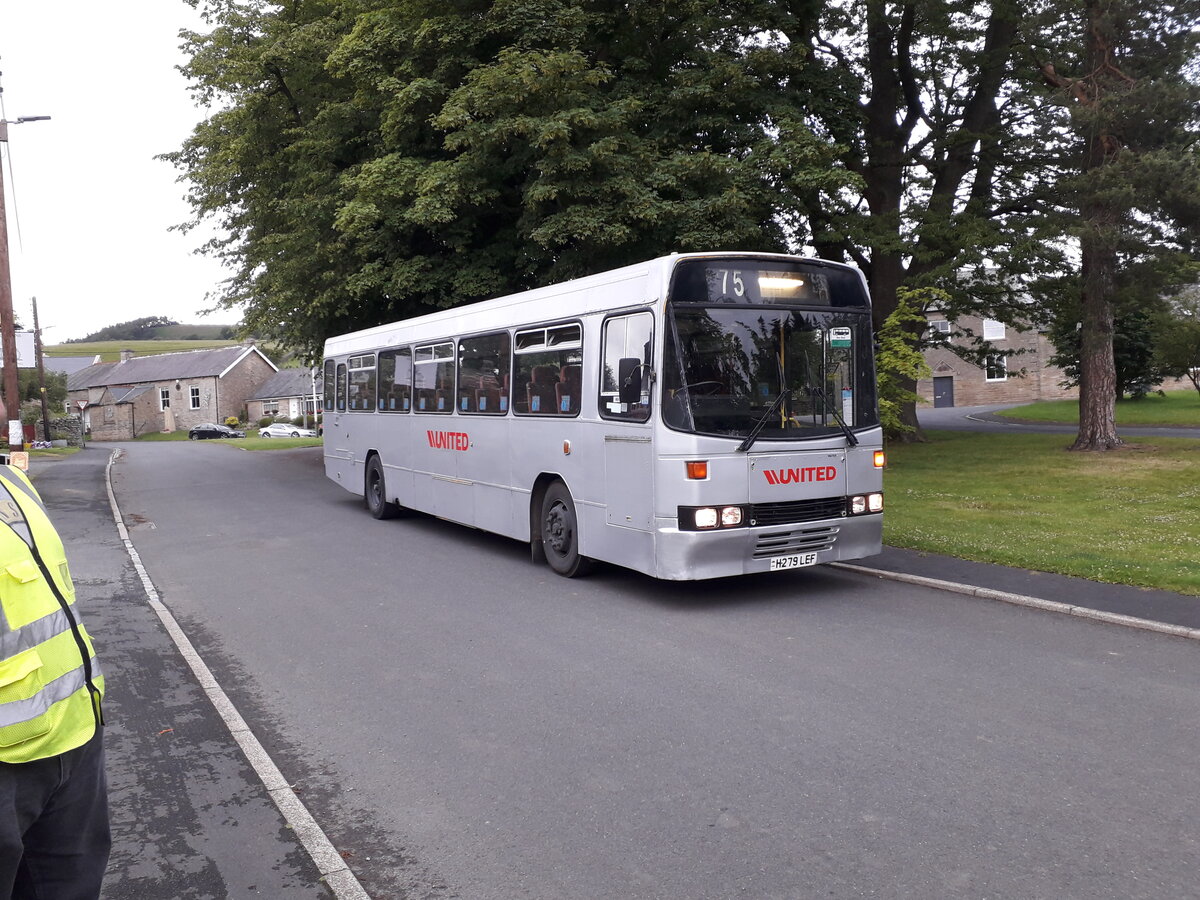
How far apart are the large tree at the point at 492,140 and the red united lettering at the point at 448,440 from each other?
5215 millimetres

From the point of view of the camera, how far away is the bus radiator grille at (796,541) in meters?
8.88

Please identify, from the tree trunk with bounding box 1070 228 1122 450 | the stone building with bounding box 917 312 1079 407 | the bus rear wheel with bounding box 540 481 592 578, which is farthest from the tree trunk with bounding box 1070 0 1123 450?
the stone building with bounding box 917 312 1079 407

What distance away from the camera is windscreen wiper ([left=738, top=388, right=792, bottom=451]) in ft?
28.5

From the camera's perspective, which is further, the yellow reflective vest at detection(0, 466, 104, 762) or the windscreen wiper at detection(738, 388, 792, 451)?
the windscreen wiper at detection(738, 388, 792, 451)

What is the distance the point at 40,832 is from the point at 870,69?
84.8 feet

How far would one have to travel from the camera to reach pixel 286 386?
9050cm

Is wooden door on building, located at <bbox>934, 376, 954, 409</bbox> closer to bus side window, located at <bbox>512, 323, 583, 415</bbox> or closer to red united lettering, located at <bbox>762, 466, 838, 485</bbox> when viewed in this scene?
bus side window, located at <bbox>512, 323, 583, 415</bbox>

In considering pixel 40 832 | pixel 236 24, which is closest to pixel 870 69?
pixel 236 24

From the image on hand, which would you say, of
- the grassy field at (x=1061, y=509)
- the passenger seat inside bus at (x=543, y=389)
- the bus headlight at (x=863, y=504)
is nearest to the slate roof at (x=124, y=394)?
the grassy field at (x=1061, y=509)

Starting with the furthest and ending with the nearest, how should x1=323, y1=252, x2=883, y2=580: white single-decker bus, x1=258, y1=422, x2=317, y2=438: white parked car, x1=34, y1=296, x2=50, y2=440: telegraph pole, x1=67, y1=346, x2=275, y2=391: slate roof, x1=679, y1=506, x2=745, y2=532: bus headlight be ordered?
x1=67, y1=346, x2=275, y2=391: slate roof → x1=258, y1=422, x2=317, y2=438: white parked car → x1=34, y1=296, x2=50, y2=440: telegraph pole → x1=323, y1=252, x2=883, y2=580: white single-decker bus → x1=679, y1=506, x2=745, y2=532: bus headlight

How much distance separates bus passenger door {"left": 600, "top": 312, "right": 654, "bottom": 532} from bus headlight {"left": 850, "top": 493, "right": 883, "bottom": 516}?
6.43 ft

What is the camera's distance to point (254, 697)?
663 cm

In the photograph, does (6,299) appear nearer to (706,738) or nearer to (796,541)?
(796,541)

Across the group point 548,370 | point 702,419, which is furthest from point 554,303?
point 702,419
